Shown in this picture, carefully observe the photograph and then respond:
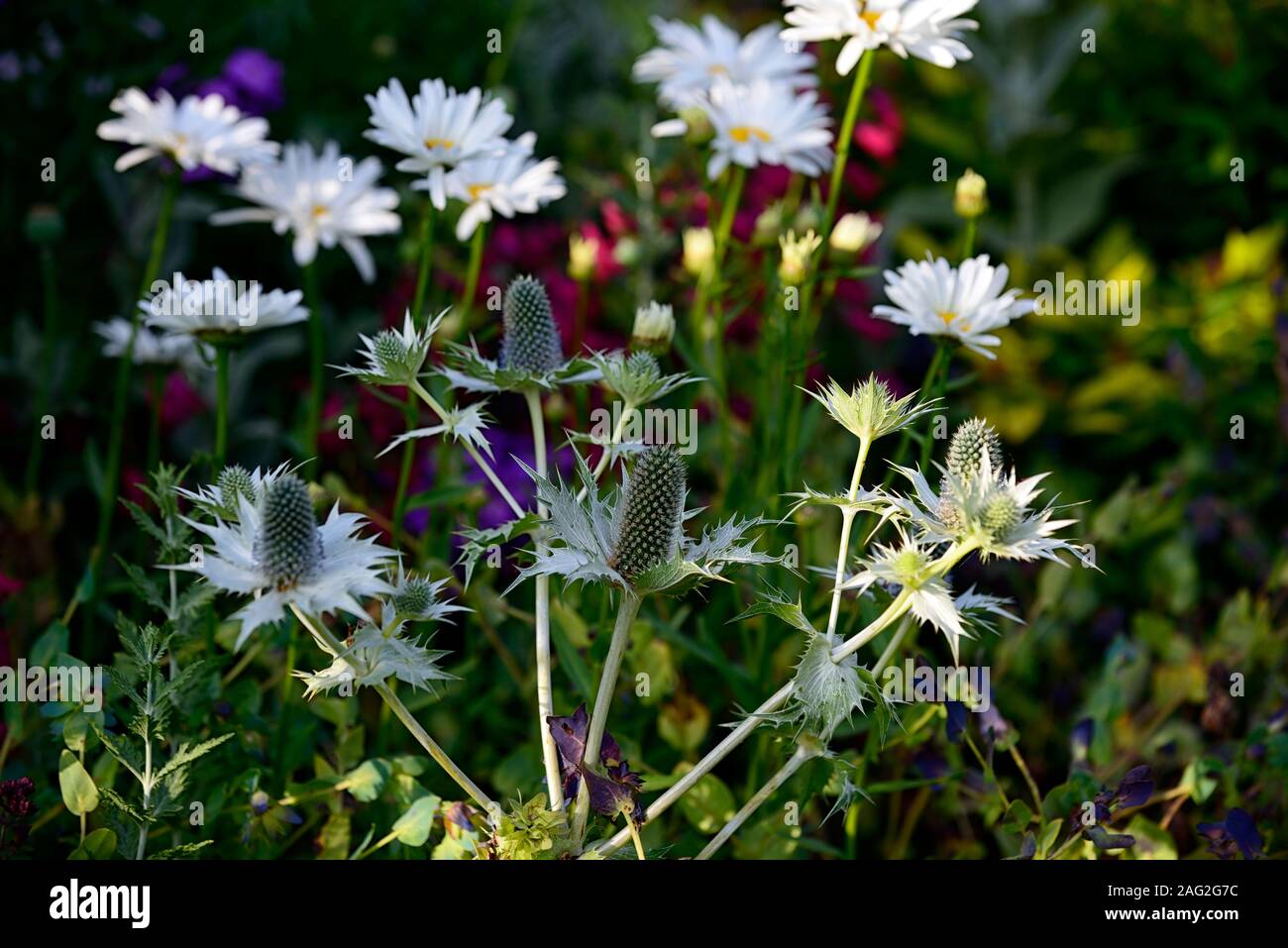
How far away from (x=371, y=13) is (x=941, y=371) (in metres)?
1.89

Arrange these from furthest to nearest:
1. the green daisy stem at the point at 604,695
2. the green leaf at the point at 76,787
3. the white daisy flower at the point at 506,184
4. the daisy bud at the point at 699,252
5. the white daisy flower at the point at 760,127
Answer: the daisy bud at the point at 699,252, the white daisy flower at the point at 760,127, the white daisy flower at the point at 506,184, the green leaf at the point at 76,787, the green daisy stem at the point at 604,695

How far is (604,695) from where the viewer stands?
42.5 inches

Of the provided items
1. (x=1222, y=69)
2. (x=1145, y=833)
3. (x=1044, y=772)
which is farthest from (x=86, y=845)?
(x=1222, y=69)

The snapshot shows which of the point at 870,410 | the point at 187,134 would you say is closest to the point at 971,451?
the point at 870,410

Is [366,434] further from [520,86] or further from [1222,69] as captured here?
[1222,69]

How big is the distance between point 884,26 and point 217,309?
816 millimetres

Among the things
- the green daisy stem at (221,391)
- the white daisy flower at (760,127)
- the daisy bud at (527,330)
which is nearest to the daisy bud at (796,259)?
the white daisy flower at (760,127)

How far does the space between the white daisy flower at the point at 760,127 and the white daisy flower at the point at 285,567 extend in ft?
2.77

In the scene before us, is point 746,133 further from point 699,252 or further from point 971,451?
point 971,451

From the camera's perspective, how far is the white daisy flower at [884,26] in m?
1.43

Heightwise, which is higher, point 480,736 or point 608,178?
point 608,178

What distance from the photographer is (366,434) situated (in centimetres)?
234

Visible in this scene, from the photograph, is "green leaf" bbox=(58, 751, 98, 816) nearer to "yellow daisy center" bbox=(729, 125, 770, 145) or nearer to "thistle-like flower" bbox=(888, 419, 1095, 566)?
"thistle-like flower" bbox=(888, 419, 1095, 566)

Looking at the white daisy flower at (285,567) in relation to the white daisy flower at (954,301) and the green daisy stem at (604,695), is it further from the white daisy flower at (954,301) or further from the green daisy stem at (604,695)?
the white daisy flower at (954,301)
